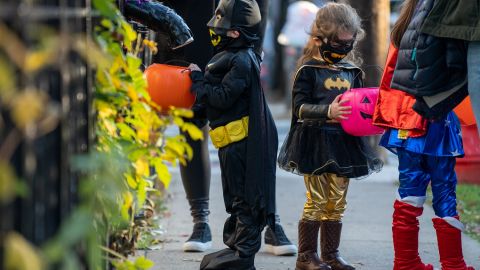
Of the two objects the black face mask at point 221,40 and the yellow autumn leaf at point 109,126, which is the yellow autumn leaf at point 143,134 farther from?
the black face mask at point 221,40

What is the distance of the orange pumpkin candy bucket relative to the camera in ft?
14.8

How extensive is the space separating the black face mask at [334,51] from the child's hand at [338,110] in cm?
33

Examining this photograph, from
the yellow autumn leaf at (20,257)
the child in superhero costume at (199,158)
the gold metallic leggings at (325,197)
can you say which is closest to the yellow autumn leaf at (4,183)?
the yellow autumn leaf at (20,257)

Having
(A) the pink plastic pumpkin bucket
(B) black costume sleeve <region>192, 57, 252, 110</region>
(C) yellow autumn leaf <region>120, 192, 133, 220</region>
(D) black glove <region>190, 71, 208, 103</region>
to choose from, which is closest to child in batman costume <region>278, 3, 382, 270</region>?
(A) the pink plastic pumpkin bucket

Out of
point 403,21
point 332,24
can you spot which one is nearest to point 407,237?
point 403,21

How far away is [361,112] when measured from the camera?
15.7ft

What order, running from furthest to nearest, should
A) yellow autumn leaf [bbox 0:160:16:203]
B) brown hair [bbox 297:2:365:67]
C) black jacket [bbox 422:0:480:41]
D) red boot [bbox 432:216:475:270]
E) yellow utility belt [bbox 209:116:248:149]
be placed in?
brown hair [bbox 297:2:365:67], red boot [bbox 432:216:475:270], yellow utility belt [bbox 209:116:248:149], black jacket [bbox 422:0:480:41], yellow autumn leaf [bbox 0:160:16:203]

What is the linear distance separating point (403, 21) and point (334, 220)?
1.11 m

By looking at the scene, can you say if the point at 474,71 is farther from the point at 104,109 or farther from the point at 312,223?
the point at 104,109

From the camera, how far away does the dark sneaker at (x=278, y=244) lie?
17.8ft

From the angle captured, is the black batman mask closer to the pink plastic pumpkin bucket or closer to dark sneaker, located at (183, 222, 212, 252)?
the pink plastic pumpkin bucket

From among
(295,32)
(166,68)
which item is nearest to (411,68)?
(166,68)

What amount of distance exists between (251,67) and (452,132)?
1063 mm

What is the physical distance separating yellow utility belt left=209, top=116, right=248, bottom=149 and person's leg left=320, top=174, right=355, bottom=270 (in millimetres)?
648
